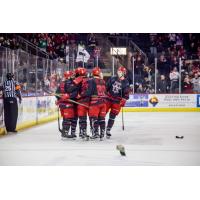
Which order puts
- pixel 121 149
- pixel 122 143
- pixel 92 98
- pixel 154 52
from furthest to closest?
pixel 154 52 < pixel 92 98 < pixel 122 143 < pixel 121 149

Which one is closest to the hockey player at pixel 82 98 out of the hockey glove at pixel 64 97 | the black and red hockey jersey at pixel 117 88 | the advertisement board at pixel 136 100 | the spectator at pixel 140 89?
the hockey glove at pixel 64 97

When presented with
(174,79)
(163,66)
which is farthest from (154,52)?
(174,79)

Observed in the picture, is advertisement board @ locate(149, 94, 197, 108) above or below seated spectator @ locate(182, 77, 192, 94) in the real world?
below

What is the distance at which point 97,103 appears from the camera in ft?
19.3

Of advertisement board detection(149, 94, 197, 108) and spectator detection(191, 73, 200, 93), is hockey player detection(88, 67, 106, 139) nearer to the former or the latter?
advertisement board detection(149, 94, 197, 108)

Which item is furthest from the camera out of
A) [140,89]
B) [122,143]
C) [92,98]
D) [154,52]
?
[140,89]

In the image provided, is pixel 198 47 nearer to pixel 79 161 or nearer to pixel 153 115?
pixel 153 115

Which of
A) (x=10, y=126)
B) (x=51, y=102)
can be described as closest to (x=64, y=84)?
(x=51, y=102)

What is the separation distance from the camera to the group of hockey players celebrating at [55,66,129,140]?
5.88 m

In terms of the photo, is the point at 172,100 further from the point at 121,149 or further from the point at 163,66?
the point at 121,149

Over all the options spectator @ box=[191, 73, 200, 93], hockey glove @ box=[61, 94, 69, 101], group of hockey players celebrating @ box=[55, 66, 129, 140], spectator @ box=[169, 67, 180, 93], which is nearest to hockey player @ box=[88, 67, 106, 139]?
group of hockey players celebrating @ box=[55, 66, 129, 140]

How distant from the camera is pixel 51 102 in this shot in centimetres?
609

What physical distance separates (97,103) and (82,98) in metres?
0.15

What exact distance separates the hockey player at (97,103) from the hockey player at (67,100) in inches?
6.8
